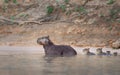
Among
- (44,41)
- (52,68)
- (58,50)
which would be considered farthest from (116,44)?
(52,68)

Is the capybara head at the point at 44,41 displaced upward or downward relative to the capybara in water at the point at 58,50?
upward

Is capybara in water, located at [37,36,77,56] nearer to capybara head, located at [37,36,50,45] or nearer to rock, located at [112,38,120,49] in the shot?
capybara head, located at [37,36,50,45]

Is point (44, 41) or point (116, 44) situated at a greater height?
point (44, 41)

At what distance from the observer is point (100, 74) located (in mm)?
11953

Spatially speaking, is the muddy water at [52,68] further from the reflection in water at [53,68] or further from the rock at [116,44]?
the rock at [116,44]

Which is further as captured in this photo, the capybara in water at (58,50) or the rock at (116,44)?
the rock at (116,44)

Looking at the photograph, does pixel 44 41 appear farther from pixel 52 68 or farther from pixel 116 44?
pixel 52 68

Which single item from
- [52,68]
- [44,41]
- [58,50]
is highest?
[52,68]

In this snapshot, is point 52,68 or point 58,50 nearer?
point 52,68

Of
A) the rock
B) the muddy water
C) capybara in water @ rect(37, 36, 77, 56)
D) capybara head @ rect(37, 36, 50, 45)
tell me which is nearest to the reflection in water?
the muddy water

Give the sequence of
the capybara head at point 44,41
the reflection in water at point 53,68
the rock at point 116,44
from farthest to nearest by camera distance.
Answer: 1. the rock at point 116,44
2. the capybara head at point 44,41
3. the reflection in water at point 53,68

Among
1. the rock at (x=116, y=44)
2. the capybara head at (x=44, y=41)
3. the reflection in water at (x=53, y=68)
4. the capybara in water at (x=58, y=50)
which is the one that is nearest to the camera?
the reflection in water at (x=53, y=68)

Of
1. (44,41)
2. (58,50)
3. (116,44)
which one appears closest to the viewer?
(58,50)

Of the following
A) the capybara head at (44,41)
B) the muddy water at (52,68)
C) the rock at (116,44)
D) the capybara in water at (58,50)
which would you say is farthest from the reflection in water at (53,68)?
the rock at (116,44)
